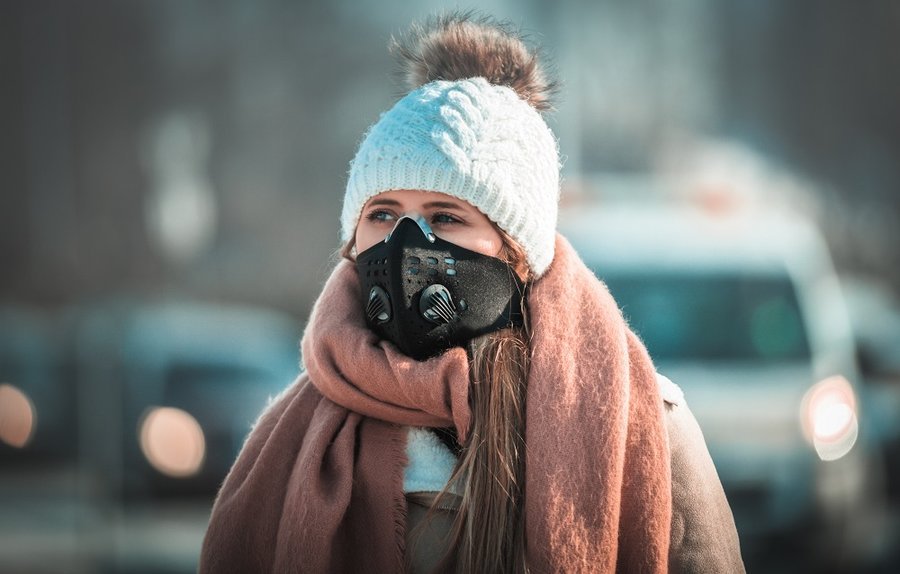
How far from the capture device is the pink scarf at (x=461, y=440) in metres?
2.38

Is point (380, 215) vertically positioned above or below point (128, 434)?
above

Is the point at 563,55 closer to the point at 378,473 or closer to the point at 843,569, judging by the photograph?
the point at 843,569

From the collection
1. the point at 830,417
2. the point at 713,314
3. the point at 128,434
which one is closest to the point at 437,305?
the point at 713,314

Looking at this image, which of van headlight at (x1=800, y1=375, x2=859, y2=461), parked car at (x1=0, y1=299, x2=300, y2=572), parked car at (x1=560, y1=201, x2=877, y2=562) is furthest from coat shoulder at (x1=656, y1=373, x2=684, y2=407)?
parked car at (x1=0, y1=299, x2=300, y2=572)

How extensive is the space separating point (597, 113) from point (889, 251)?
6.79m

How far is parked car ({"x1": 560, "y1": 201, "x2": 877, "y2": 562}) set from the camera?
6336mm

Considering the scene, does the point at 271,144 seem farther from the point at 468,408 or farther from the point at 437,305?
the point at 468,408

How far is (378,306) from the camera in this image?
257 centimetres

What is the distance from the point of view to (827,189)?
74.3 feet

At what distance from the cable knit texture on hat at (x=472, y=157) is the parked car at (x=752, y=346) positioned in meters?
3.91

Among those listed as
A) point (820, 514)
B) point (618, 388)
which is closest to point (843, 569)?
point (820, 514)

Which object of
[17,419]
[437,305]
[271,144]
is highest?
[271,144]

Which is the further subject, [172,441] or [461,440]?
[172,441]

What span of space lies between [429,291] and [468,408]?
0.92 ft
